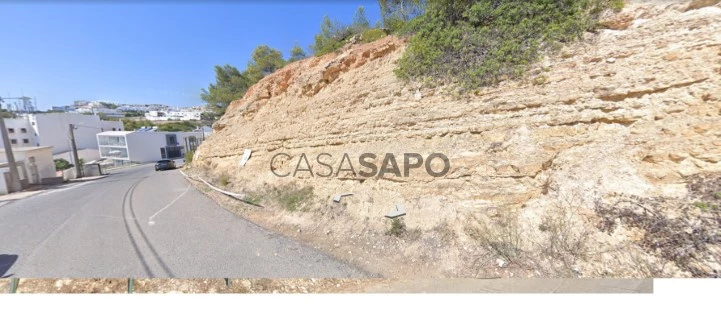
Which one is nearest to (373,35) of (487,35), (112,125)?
(487,35)

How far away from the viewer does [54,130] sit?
17.3ft

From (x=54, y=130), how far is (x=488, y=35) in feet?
34.9

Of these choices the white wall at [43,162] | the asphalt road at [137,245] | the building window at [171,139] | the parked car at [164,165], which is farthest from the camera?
the building window at [171,139]

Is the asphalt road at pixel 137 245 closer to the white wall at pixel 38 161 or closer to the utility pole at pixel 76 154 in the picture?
the white wall at pixel 38 161

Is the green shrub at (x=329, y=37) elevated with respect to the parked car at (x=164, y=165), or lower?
elevated

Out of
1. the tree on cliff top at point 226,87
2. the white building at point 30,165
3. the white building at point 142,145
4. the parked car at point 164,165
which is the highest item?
the tree on cliff top at point 226,87

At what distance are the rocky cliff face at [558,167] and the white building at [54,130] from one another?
199 inches

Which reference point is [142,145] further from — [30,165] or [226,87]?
[30,165]

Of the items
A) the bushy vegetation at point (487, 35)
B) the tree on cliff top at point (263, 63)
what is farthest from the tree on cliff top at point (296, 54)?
the bushy vegetation at point (487, 35)

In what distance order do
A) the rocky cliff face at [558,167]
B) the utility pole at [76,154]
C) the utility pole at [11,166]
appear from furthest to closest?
1. the utility pole at [76,154]
2. the utility pole at [11,166]
3. the rocky cliff face at [558,167]

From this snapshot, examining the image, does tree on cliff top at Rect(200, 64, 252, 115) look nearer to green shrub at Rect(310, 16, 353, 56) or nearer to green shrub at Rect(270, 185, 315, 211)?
green shrub at Rect(310, 16, 353, 56)

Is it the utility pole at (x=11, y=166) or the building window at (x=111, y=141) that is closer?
the utility pole at (x=11, y=166)

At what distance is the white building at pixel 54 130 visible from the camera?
4457mm

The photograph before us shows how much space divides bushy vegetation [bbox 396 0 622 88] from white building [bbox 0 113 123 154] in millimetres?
8457
